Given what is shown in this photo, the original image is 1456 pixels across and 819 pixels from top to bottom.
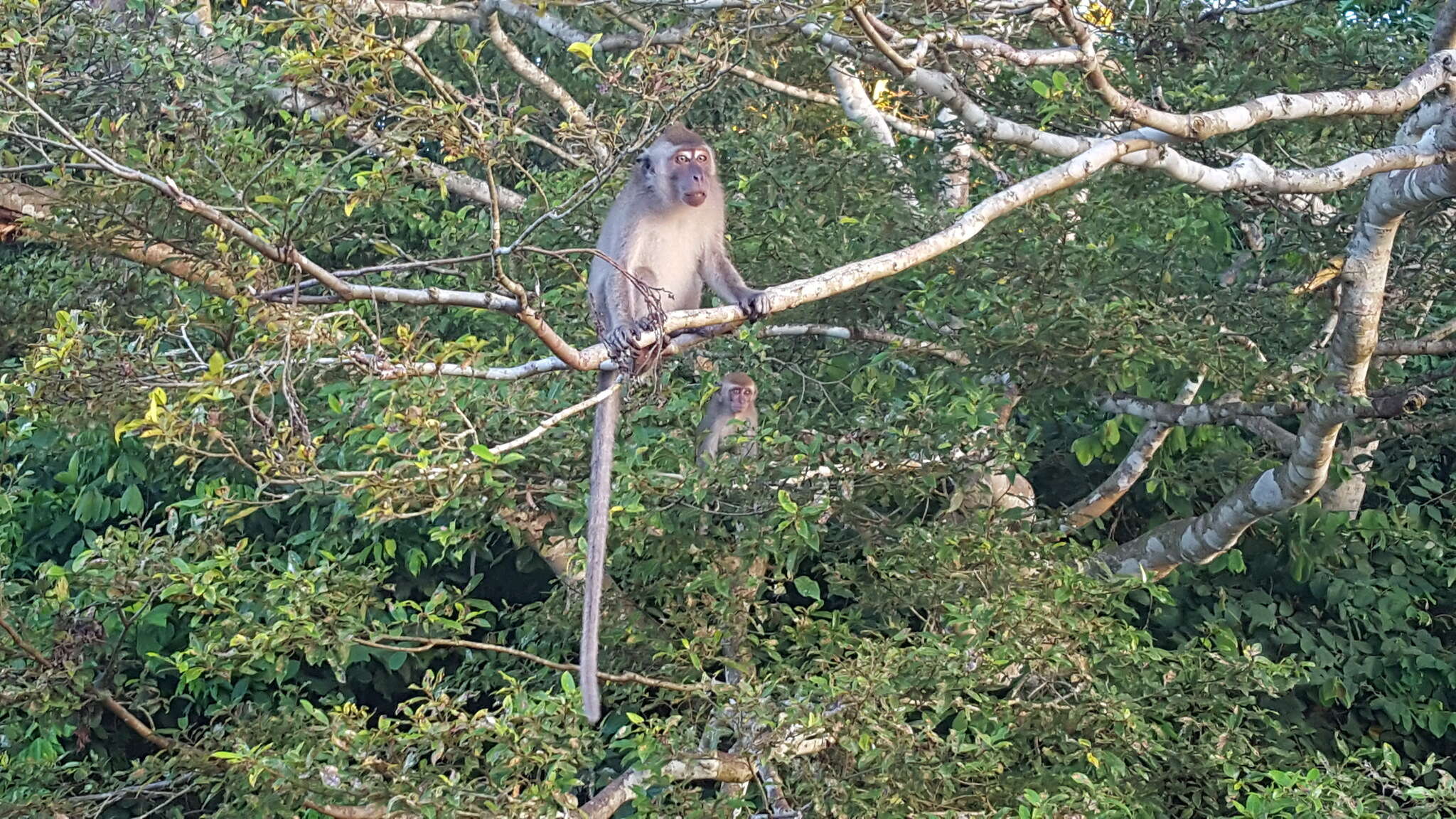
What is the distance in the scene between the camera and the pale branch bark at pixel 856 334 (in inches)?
237

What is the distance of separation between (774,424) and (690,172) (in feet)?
3.17

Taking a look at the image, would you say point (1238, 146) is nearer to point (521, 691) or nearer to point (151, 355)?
point (521, 691)

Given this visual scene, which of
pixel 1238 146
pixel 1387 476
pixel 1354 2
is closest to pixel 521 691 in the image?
pixel 1238 146

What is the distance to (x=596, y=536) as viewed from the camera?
4562mm

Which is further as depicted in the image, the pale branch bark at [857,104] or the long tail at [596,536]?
the pale branch bark at [857,104]

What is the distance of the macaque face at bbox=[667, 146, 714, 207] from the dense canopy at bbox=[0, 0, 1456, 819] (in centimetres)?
39

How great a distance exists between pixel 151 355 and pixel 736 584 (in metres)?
2.02

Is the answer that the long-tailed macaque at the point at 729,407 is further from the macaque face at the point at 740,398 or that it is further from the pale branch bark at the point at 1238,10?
the pale branch bark at the point at 1238,10

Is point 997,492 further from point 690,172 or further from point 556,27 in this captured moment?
point 556,27

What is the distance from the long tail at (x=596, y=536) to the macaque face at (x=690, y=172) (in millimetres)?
819

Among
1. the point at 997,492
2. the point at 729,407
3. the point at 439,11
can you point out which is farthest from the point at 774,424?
the point at 439,11

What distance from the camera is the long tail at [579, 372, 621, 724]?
426cm

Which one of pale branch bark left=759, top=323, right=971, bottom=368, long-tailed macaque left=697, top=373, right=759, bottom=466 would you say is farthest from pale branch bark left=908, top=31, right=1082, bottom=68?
long-tailed macaque left=697, top=373, right=759, bottom=466

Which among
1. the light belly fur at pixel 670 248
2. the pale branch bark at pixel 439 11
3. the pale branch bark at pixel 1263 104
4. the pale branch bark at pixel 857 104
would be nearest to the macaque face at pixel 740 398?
the pale branch bark at pixel 857 104
